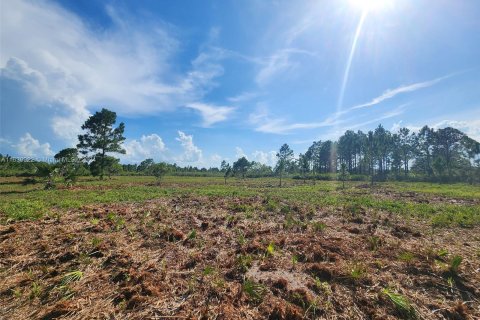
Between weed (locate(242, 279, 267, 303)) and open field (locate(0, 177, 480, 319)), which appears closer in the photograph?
open field (locate(0, 177, 480, 319))

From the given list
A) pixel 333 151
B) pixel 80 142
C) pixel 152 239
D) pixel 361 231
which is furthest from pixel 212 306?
pixel 333 151

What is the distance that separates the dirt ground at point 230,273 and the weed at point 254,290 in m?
0.02

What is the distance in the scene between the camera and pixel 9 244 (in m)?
6.60

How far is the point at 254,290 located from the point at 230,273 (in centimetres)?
96

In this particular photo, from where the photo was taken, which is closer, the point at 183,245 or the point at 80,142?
the point at 183,245

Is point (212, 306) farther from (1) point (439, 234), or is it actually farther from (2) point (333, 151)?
(2) point (333, 151)

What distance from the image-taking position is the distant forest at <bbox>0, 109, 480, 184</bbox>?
38.9 metres

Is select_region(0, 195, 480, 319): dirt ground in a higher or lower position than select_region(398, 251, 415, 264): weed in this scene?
lower

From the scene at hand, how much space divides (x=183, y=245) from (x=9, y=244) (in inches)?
190

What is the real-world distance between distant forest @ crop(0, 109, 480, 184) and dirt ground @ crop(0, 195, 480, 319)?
2287 cm

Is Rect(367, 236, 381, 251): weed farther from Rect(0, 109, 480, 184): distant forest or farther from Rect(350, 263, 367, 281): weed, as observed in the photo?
Rect(0, 109, 480, 184): distant forest

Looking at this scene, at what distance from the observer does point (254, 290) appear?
4.43 metres

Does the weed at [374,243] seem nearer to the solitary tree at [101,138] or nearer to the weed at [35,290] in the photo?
the weed at [35,290]

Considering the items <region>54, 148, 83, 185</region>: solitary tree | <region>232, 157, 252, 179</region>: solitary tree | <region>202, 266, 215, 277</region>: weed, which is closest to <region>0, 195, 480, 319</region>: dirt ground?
<region>202, 266, 215, 277</region>: weed
